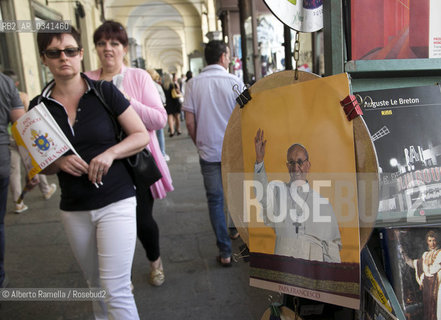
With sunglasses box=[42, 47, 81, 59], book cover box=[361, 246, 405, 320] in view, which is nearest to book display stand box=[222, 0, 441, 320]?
book cover box=[361, 246, 405, 320]

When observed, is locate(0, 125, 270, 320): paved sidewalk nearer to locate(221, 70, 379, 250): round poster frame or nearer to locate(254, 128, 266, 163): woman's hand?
locate(221, 70, 379, 250): round poster frame

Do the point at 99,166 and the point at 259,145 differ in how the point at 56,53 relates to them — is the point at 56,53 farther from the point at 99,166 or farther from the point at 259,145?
the point at 259,145

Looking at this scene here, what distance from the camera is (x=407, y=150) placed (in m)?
1.18

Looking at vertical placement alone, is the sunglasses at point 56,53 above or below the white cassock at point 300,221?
above

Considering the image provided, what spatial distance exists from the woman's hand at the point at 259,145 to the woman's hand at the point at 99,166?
862mm

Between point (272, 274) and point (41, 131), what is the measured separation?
4.04ft

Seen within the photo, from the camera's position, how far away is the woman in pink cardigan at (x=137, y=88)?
245 cm

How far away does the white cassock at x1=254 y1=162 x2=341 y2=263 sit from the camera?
1.03m

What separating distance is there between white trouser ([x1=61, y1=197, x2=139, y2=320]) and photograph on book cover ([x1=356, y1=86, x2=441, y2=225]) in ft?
3.87

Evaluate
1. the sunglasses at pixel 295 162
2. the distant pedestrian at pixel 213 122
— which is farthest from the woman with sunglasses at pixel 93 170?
the distant pedestrian at pixel 213 122

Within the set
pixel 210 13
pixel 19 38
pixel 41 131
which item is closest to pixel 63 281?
pixel 41 131

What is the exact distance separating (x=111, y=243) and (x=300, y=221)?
1.03 meters

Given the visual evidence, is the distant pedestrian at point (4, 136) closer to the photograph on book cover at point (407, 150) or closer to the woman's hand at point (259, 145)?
the woman's hand at point (259, 145)

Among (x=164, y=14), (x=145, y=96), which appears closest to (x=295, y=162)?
(x=145, y=96)
